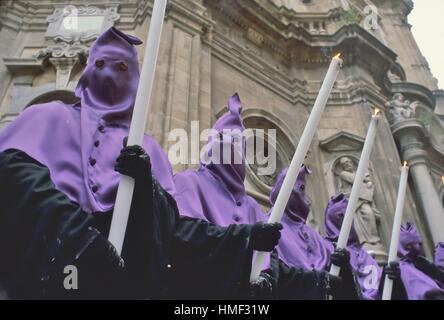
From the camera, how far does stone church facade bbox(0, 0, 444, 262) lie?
681 cm

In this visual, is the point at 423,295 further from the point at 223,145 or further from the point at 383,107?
the point at 383,107

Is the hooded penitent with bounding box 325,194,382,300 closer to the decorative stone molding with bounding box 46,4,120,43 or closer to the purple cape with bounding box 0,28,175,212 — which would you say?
the purple cape with bounding box 0,28,175,212

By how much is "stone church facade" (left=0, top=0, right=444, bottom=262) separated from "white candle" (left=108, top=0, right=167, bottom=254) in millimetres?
3767

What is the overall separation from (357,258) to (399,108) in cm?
763

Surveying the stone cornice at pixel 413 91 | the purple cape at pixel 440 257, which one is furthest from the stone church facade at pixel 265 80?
the purple cape at pixel 440 257

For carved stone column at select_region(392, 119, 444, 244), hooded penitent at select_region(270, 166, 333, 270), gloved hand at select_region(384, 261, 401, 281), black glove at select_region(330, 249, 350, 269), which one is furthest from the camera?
carved stone column at select_region(392, 119, 444, 244)

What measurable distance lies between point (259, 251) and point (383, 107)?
31.5 feet

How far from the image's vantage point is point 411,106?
37.6 ft

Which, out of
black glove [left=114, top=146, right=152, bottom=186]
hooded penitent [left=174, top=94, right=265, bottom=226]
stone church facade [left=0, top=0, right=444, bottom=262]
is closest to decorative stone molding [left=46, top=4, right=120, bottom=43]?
stone church facade [left=0, top=0, right=444, bottom=262]

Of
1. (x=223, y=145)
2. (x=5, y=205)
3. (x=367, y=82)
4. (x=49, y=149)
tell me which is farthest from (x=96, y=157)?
(x=367, y=82)

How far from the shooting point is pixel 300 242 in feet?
11.3

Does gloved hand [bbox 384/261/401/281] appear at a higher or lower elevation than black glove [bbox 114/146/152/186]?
lower

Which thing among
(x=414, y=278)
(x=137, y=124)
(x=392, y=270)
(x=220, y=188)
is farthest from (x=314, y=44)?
(x=137, y=124)

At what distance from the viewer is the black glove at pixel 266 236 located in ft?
5.79
